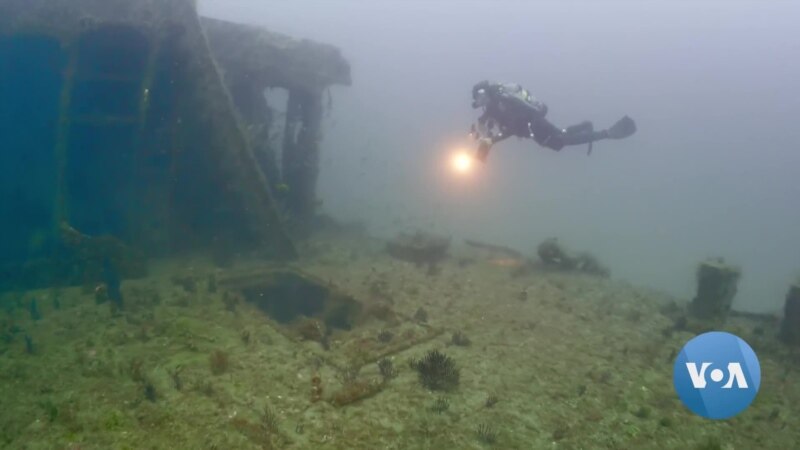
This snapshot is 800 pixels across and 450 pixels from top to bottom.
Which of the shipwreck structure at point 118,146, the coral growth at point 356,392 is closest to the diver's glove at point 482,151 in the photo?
the shipwreck structure at point 118,146

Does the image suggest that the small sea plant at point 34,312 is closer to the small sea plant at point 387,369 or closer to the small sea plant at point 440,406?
the small sea plant at point 387,369

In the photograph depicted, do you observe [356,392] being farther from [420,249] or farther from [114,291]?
[420,249]

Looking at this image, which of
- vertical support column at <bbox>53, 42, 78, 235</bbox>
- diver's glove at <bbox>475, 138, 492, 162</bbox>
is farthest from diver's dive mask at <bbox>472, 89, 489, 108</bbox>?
vertical support column at <bbox>53, 42, 78, 235</bbox>

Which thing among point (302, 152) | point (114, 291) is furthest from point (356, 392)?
point (302, 152)

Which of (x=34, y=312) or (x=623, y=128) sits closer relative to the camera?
(x=34, y=312)

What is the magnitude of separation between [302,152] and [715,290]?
11824 mm

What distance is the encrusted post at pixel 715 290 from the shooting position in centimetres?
1146

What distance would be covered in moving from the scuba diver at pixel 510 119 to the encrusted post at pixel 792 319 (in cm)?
516

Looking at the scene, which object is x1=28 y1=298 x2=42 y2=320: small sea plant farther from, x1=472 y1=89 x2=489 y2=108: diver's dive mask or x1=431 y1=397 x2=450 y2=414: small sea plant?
x1=472 y1=89 x2=489 y2=108: diver's dive mask

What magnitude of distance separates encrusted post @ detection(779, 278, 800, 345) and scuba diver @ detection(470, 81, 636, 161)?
5.16 meters

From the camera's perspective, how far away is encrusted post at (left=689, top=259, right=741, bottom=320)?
1146 cm

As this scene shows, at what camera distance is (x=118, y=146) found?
12.7 metres

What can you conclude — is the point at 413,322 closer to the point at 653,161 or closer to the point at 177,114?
the point at 177,114

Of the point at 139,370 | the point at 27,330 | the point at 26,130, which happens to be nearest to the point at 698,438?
the point at 139,370
